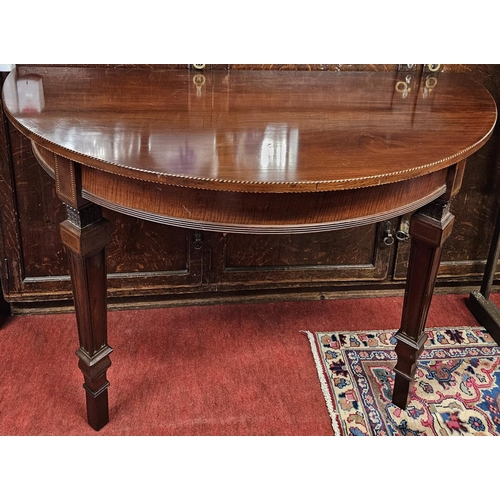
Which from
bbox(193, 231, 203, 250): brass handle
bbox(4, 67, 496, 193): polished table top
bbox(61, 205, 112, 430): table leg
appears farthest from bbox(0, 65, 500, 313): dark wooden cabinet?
bbox(61, 205, 112, 430): table leg

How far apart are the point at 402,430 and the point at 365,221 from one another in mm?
691

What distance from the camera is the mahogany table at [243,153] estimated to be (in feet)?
3.66

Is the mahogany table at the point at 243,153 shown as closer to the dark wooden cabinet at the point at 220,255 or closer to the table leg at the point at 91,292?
the table leg at the point at 91,292

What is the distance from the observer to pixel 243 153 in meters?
1.14

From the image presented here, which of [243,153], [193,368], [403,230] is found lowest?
[193,368]

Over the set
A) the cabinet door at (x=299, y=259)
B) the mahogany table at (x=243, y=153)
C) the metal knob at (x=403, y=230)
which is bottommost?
the cabinet door at (x=299, y=259)

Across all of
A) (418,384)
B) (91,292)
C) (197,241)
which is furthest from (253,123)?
(418,384)

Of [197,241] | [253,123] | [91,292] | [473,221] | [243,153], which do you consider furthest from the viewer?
[473,221]

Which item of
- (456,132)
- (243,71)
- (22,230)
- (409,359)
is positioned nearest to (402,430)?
(409,359)

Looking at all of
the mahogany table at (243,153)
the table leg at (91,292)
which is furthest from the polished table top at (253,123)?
the table leg at (91,292)

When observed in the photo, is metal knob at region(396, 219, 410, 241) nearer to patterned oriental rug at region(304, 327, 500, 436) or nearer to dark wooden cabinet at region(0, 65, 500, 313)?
dark wooden cabinet at region(0, 65, 500, 313)

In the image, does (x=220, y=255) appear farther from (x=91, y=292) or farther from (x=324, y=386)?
(x=91, y=292)

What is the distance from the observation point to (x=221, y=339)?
6.33 ft

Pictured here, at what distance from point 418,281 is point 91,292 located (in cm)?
75
